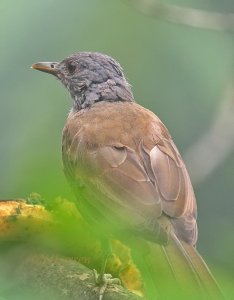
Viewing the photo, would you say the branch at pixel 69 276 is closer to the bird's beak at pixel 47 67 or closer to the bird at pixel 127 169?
the bird at pixel 127 169

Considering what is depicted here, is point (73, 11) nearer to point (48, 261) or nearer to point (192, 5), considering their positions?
point (192, 5)

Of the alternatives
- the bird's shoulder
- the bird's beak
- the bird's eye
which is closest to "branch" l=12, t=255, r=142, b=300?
the bird's shoulder

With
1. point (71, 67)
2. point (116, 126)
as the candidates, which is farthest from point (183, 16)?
point (71, 67)

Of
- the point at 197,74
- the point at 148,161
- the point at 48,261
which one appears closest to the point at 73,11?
the point at 197,74

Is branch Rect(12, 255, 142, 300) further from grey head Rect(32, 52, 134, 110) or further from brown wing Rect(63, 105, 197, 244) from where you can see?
grey head Rect(32, 52, 134, 110)

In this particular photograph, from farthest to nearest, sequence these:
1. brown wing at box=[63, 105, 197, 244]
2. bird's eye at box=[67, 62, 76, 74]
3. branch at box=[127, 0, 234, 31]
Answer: bird's eye at box=[67, 62, 76, 74] < branch at box=[127, 0, 234, 31] < brown wing at box=[63, 105, 197, 244]

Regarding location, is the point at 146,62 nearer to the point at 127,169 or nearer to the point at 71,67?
the point at 71,67
